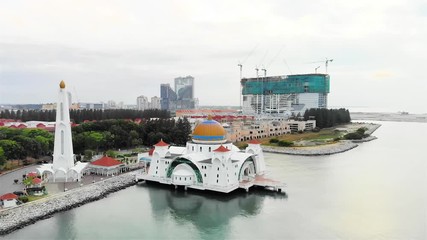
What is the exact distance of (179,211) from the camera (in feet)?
64.7

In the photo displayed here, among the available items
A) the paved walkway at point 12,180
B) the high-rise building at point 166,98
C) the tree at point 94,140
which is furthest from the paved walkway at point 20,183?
the high-rise building at point 166,98

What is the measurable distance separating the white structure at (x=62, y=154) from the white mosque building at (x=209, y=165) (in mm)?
4608

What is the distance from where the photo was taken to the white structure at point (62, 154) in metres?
24.4

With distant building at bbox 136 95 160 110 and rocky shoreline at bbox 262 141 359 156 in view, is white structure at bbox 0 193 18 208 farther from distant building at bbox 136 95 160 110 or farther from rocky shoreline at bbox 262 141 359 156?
distant building at bbox 136 95 160 110

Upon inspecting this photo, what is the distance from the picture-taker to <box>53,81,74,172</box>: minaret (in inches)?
979

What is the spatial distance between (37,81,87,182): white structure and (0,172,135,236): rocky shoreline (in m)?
2.37

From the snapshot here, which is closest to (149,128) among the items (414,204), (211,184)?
(211,184)

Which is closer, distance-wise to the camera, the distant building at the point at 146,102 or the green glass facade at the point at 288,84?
the green glass facade at the point at 288,84

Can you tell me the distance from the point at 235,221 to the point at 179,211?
11.1ft

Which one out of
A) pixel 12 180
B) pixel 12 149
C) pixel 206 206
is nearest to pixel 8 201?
pixel 12 180

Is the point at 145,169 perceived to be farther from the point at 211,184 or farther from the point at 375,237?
the point at 375,237

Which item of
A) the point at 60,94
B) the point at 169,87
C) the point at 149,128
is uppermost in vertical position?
the point at 169,87

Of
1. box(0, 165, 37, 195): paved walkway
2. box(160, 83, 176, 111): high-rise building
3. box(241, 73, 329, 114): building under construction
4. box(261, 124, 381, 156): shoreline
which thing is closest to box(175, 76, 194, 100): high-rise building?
box(160, 83, 176, 111): high-rise building

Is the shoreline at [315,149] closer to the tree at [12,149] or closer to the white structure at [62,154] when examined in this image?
the white structure at [62,154]
